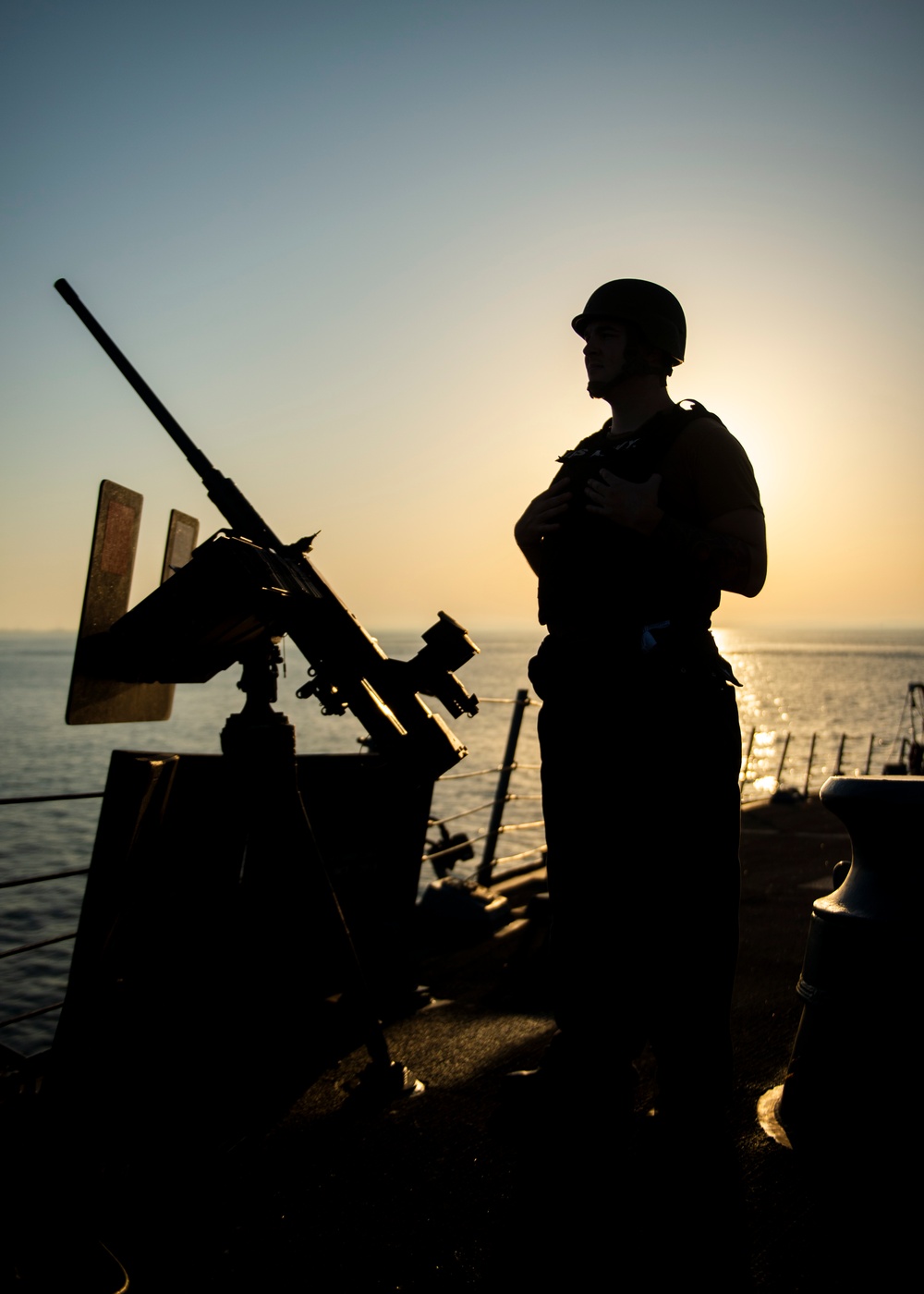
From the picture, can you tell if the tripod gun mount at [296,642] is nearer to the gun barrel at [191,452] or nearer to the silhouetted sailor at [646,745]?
the gun barrel at [191,452]

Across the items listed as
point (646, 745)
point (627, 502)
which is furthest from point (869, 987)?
point (627, 502)

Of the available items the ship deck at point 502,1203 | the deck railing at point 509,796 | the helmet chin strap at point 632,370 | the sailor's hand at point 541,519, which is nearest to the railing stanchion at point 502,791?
the deck railing at point 509,796

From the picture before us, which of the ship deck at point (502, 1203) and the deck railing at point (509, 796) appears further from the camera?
the deck railing at point (509, 796)

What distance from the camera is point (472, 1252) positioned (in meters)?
1.94

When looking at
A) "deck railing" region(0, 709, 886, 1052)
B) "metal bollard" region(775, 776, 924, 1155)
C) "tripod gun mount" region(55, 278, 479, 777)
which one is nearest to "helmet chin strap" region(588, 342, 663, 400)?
"tripod gun mount" region(55, 278, 479, 777)

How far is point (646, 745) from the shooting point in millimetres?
2242

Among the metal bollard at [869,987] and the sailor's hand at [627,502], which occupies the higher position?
the sailor's hand at [627,502]

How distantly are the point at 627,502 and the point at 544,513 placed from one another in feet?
0.94

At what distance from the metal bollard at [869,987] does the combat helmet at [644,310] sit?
1258mm

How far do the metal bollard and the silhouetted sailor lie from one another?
8.6 inches

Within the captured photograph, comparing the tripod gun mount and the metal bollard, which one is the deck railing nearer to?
the tripod gun mount

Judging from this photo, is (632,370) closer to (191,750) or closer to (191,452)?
(191,452)

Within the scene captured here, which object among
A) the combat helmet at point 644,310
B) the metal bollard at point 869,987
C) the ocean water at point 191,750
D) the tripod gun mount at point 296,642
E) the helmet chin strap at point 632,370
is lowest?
the ocean water at point 191,750

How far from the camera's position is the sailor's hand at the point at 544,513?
240 centimetres
